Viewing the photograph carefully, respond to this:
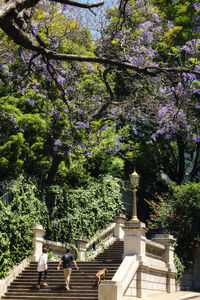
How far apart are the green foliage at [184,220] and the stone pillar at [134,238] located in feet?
20.3

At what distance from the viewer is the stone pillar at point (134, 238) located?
56.9 feet

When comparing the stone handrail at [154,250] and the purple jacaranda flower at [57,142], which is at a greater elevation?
the purple jacaranda flower at [57,142]

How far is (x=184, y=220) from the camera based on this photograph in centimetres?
2364

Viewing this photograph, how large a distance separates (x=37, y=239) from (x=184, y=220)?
7.91 meters

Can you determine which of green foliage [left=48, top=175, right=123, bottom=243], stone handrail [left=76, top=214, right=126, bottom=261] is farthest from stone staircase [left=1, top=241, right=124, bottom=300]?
green foliage [left=48, top=175, right=123, bottom=243]

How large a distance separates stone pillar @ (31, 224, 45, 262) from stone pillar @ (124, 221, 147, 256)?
3610 millimetres

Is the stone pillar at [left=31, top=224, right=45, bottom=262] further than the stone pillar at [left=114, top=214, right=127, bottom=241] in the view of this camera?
No

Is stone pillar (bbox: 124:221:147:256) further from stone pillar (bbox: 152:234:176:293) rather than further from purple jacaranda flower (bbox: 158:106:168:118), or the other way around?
purple jacaranda flower (bbox: 158:106:168:118)

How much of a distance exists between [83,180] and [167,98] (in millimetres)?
12595

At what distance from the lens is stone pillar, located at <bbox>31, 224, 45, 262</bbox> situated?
747 inches

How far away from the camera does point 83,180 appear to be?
2625 centimetres

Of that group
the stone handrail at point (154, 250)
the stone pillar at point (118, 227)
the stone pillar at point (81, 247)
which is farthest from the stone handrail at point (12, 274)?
the stone pillar at point (118, 227)

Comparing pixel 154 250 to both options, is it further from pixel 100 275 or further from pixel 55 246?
pixel 100 275

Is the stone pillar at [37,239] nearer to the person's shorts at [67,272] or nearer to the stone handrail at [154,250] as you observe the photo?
the person's shorts at [67,272]
